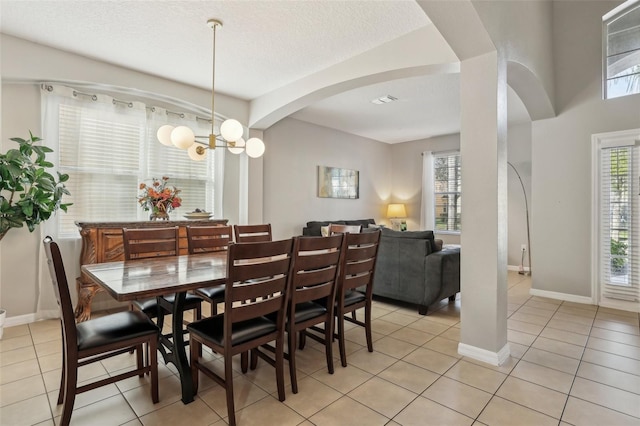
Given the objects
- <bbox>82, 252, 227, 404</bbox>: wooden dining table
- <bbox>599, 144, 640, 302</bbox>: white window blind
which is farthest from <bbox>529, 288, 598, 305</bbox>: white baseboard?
<bbox>82, 252, 227, 404</bbox>: wooden dining table

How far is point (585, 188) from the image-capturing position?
3.92m

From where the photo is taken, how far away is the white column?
2.37 metres

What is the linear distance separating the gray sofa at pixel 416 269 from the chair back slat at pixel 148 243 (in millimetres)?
2305

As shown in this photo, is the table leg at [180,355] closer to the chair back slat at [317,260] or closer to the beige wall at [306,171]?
the chair back slat at [317,260]

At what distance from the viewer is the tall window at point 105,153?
134 inches

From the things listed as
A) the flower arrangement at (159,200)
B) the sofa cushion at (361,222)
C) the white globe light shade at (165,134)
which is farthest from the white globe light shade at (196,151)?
the sofa cushion at (361,222)

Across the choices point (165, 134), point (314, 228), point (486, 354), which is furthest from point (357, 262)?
point (314, 228)

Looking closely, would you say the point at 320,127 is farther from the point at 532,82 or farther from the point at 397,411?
the point at 397,411

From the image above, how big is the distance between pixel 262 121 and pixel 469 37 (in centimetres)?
295

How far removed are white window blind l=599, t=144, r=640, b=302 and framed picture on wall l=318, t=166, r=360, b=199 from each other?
3970 millimetres

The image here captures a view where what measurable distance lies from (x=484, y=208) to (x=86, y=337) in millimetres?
2697

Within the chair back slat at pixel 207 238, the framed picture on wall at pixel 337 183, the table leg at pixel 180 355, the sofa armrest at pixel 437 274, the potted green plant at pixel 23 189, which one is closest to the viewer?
the table leg at pixel 180 355

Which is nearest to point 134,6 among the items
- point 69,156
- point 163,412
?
point 69,156

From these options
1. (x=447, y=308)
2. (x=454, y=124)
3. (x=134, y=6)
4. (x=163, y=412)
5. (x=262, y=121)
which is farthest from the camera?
(x=454, y=124)
